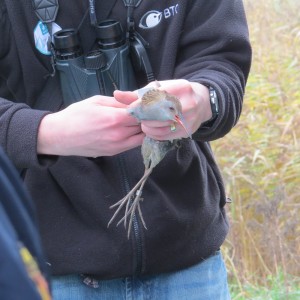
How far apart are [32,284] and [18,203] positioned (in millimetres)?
114

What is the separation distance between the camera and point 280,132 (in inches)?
157

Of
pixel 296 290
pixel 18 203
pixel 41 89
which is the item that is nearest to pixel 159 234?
pixel 41 89

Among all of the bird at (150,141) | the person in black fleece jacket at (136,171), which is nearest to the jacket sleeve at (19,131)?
the person in black fleece jacket at (136,171)

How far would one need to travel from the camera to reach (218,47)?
191 cm

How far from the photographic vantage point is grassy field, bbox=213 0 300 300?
3.37m

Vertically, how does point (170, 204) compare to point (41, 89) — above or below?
below

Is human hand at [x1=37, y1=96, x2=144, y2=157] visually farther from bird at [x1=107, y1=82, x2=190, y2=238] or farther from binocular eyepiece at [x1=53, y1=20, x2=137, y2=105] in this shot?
binocular eyepiece at [x1=53, y1=20, x2=137, y2=105]

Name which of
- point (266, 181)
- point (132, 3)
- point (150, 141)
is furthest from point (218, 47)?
point (266, 181)

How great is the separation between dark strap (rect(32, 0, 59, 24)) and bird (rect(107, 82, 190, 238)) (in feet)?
1.20

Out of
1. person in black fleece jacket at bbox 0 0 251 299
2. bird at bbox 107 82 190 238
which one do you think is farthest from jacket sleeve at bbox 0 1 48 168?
bird at bbox 107 82 190 238

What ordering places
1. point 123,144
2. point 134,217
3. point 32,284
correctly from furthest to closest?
point 134,217, point 123,144, point 32,284

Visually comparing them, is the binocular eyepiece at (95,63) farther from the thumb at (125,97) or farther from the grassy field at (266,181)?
the grassy field at (266,181)

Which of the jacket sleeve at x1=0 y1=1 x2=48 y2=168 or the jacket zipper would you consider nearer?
the jacket sleeve at x1=0 y1=1 x2=48 y2=168

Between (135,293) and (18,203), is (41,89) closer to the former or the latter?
(135,293)
